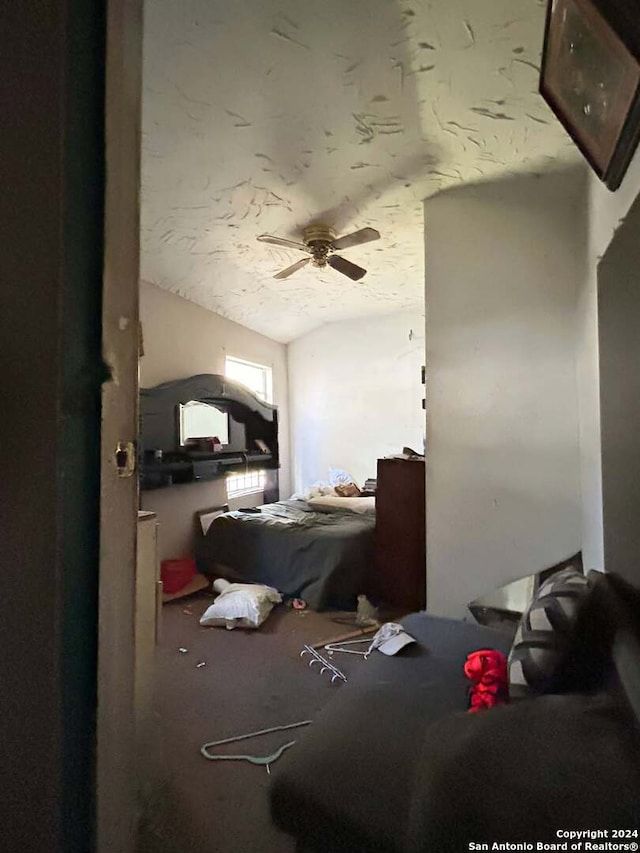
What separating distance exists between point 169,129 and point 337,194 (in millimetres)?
1023

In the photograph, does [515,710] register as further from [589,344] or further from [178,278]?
[178,278]

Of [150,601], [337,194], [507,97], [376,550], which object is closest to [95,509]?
[150,601]

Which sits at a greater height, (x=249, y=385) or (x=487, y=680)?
(x=249, y=385)

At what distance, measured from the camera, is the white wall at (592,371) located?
1.69 meters

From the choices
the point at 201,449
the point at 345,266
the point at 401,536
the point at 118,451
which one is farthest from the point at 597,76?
the point at 201,449

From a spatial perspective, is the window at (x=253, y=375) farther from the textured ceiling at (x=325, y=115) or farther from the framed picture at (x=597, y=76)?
the framed picture at (x=597, y=76)

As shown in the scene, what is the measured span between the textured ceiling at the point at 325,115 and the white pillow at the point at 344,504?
6.86ft

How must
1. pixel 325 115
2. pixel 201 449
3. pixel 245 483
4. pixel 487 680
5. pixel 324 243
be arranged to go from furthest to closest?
pixel 245 483
pixel 201 449
pixel 324 243
pixel 325 115
pixel 487 680

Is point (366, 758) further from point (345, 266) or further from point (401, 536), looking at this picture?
point (345, 266)

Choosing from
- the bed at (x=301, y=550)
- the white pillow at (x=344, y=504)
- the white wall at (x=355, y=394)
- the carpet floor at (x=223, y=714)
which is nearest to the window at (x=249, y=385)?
the white wall at (x=355, y=394)

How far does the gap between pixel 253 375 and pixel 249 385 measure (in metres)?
0.16

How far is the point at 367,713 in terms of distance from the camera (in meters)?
1.29

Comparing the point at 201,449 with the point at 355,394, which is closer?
the point at 201,449

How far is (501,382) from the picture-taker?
2508 millimetres
